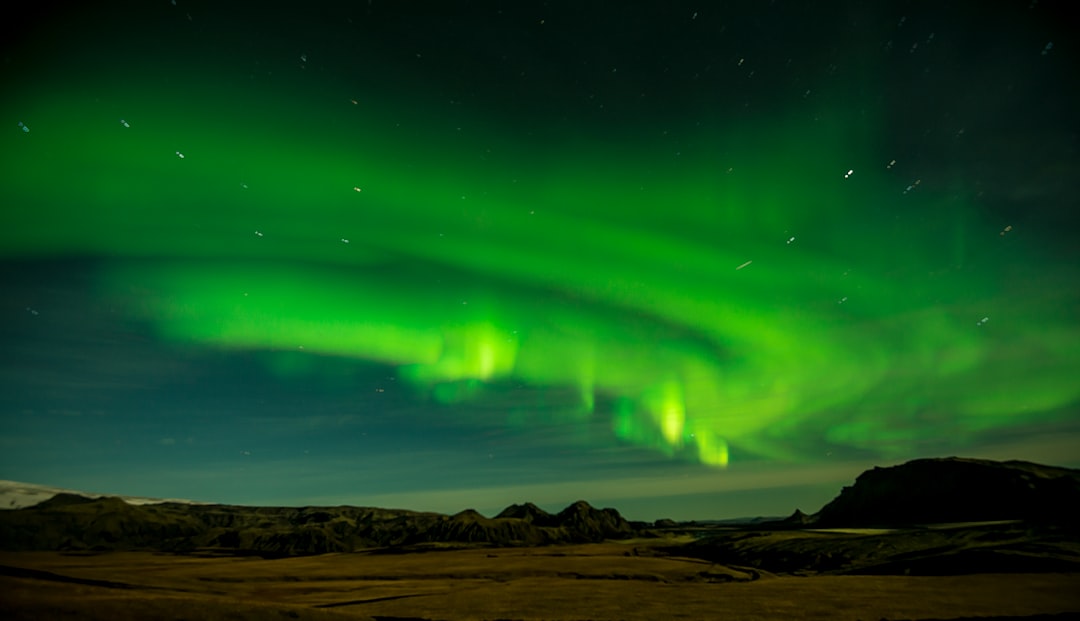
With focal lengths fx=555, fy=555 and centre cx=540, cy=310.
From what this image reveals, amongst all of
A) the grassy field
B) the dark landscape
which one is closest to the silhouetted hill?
the dark landscape

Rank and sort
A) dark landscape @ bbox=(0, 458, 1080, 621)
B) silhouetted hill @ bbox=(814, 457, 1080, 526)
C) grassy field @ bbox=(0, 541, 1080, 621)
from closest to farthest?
grassy field @ bbox=(0, 541, 1080, 621), dark landscape @ bbox=(0, 458, 1080, 621), silhouetted hill @ bbox=(814, 457, 1080, 526)

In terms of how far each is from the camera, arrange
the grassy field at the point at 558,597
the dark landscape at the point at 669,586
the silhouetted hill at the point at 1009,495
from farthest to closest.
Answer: the silhouetted hill at the point at 1009,495 → the dark landscape at the point at 669,586 → the grassy field at the point at 558,597

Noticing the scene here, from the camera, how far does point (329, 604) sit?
77.2 m

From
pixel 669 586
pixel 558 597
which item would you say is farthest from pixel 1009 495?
pixel 558 597

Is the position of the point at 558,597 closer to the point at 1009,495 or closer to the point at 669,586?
the point at 669,586

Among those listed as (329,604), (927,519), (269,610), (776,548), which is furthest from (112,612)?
(927,519)

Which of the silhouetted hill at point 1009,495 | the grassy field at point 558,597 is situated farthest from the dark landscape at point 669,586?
the silhouetted hill at point 1009,495

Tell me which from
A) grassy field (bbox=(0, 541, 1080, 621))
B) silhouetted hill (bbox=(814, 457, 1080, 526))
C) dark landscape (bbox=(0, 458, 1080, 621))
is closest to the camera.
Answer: grassy field (bbox=(0, 541, 1080, 621))

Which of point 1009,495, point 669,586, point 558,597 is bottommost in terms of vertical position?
point 669,586

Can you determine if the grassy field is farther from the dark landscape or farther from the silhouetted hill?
the silhouetted hill

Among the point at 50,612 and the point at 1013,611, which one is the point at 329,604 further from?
the point at 1013,611

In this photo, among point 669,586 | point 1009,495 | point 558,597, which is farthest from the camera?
point 1009,495

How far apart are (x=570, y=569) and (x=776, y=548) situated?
5730 centimetres

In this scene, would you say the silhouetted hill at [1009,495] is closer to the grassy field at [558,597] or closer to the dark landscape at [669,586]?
the dark landscape at [669,586]
